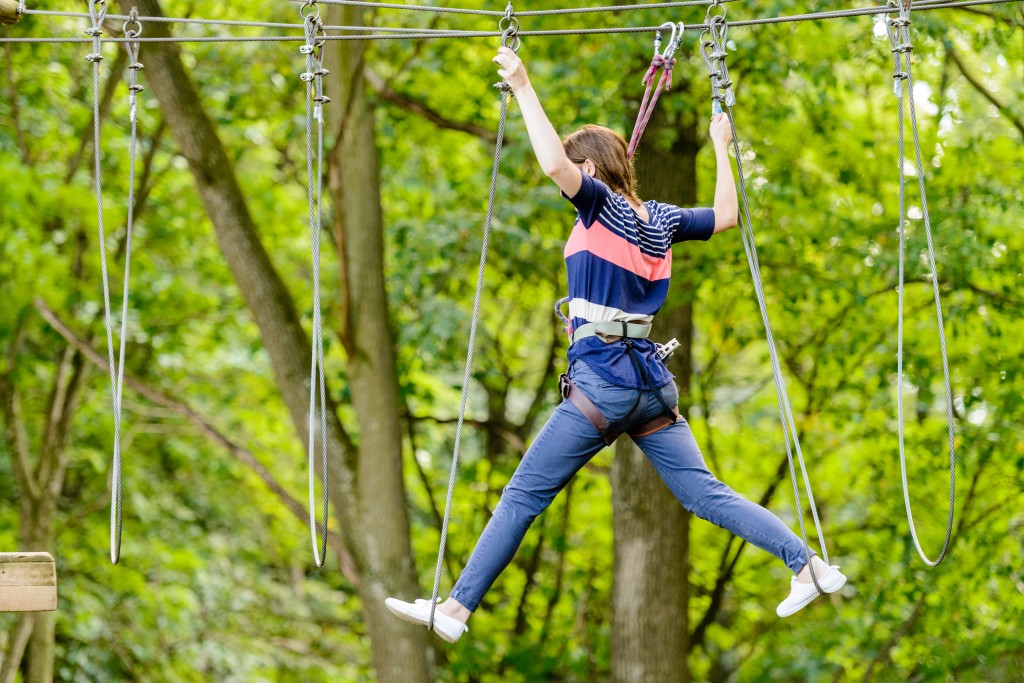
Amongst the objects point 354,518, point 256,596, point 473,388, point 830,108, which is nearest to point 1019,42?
point 830,108

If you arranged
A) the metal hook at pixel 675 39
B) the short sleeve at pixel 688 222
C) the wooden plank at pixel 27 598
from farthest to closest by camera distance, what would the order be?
the wooden plank at pixel 27 598 → the metal hook at pixel 675 39 → the short sleeve at pixel 688 222

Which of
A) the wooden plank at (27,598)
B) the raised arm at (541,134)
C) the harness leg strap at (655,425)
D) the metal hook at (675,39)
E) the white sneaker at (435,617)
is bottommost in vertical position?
the wooden plank at (27,598)

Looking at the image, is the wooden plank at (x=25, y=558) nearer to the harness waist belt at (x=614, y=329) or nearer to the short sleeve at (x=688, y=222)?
the harness waist belt at (x=614, y=329)

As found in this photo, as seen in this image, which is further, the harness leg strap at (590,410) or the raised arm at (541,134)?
the harness leg strap at (590,410)

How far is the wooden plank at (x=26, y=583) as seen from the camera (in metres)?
3.24

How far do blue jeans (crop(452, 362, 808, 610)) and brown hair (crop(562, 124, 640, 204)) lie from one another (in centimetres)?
48

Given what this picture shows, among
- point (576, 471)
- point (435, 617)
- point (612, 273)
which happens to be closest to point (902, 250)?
point (612, 273)

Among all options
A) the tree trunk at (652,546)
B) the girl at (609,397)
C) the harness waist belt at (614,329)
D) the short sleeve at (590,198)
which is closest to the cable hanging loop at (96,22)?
the girl at (609,397)

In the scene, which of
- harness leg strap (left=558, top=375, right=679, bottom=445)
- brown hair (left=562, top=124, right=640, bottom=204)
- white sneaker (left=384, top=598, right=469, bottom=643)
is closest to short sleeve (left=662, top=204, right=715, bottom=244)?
brown hair (left=562, top=124, right=640, bottom=204)

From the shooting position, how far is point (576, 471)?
9.36 ft

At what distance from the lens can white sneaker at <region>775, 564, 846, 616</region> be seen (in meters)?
2.70

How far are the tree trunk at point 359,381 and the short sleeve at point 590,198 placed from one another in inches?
117

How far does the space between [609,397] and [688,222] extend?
1.85ft

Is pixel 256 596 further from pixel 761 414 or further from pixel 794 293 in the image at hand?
pixel 794 293
